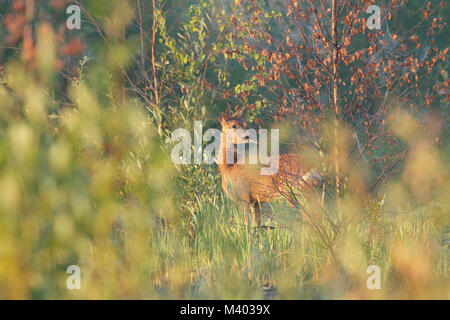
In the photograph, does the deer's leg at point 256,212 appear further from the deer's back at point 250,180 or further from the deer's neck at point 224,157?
the deer's neck at point 224,157

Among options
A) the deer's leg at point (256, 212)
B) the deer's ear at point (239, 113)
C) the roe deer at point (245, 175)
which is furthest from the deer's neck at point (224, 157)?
the deer's leg at point (256, 212)

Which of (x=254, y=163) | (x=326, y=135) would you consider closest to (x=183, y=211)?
(x=254, y=163)

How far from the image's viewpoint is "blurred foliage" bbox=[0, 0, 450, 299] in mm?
3938

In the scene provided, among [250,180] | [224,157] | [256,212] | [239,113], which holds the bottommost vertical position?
[256,212]


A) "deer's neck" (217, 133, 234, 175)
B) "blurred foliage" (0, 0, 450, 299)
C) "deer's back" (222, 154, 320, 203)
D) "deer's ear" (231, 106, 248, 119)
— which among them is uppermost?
"deer's ear" (231, 106, 248, 119)

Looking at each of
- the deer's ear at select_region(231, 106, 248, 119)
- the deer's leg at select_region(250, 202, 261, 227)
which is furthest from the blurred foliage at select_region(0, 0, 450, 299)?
the deer's ear at select_region(231, 106, 248, 119)

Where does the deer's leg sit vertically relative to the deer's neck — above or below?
below

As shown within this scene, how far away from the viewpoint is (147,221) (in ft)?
15.2

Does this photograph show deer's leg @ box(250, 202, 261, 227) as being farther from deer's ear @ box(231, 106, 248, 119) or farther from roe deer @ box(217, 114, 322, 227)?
deer's ear @ box(231, 106, 248, 119)

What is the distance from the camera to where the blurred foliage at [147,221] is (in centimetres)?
394

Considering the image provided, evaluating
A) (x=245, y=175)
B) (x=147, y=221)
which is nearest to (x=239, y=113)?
(x=245, y=175)

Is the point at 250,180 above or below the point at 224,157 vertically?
below

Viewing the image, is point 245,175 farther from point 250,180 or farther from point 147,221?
point 147,221
